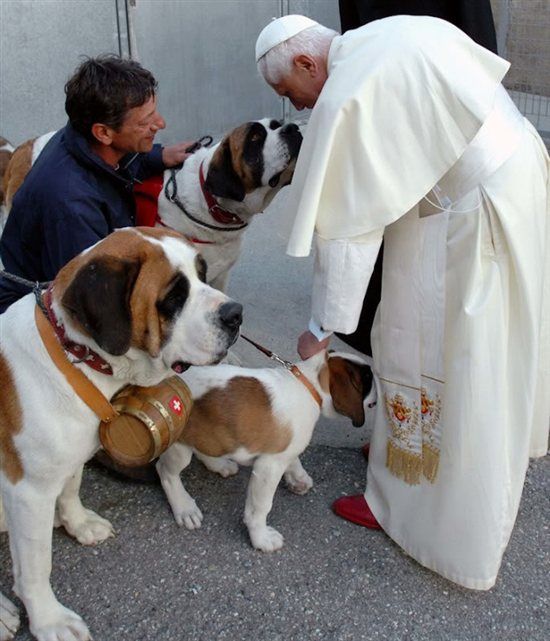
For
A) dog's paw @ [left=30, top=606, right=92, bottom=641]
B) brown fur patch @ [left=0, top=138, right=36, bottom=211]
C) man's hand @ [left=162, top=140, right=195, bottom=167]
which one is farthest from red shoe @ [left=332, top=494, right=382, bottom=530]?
brown fur patch @ [left=0, top=138, right=36, bottom=211]

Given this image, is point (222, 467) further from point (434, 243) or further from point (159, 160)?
point (159, 160)

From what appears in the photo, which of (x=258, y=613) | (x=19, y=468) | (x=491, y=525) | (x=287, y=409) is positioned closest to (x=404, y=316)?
(x=287, y=409)

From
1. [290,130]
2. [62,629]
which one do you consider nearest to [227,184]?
[290,130]

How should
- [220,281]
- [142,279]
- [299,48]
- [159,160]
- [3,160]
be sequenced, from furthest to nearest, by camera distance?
[3,160]
[220,281]
[159,160]
[299,48]
[142,279]

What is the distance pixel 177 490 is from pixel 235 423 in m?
0.50

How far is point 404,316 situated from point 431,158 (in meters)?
0.64

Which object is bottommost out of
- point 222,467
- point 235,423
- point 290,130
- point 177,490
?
point 222,467

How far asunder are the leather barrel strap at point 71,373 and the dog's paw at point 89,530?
94cm

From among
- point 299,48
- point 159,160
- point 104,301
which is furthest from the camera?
point 159,160

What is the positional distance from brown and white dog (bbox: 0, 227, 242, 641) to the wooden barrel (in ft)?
0.20

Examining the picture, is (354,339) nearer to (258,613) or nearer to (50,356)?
(258,613)

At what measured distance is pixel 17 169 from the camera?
5105 millimetres

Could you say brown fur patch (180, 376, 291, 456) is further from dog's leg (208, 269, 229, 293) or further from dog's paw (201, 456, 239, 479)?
dog's leg (208, 269, 229, 293)

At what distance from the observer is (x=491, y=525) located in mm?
3186
